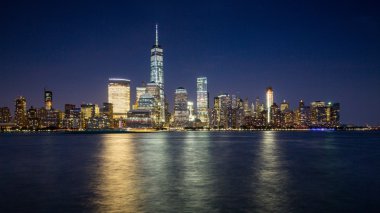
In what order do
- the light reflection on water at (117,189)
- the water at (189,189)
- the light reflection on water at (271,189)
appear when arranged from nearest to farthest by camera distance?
1. the light reflection on water at (117,189)
2. the water at (189,189)
3. the light reflection on water at (271,189)

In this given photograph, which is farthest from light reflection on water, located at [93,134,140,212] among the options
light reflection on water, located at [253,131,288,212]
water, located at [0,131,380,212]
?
light reflection on water, located at [253,131,288,212]

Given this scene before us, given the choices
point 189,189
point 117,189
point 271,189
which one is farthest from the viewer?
point 271,189

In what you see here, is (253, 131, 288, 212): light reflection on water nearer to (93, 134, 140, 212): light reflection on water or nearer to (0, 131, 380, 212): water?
(0, 131, 380, 212): water

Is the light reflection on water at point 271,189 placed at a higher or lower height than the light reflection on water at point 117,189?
lower

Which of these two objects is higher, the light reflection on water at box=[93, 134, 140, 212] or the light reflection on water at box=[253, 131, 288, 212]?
the light reflection on water at box=[93, 134, 140, 212]

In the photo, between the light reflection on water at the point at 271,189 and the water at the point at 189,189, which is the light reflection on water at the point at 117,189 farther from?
the light reflection on water at the point at 271,189

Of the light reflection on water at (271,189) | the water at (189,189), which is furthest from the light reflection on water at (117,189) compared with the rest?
the light reflection on water at (271,189)

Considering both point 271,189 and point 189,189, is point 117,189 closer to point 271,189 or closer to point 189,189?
point 189,189

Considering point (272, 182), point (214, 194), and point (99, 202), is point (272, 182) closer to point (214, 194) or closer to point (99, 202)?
point (214, 194)

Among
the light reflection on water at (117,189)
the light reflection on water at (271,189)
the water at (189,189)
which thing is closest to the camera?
the light reflection on water at (117,189)

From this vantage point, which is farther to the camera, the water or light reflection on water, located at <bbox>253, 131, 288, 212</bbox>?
light reflection on water, located at <bbox>253, 131, 288, 212</bbox>

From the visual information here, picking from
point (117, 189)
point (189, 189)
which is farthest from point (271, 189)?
Result: point (117, 189)

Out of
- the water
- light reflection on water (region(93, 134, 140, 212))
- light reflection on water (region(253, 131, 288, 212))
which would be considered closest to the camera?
light reflection on water (region(93, 134, 140, 212))

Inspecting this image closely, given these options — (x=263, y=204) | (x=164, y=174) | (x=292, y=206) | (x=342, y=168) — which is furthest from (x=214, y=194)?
(x=342, y=168)
